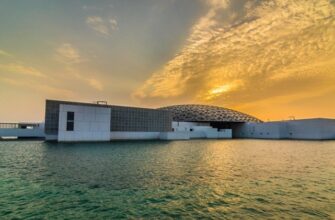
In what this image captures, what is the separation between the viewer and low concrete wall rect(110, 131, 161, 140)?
7351cm

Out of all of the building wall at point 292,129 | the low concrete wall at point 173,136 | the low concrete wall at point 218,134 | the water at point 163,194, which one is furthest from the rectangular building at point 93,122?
the building wall at point 292,129

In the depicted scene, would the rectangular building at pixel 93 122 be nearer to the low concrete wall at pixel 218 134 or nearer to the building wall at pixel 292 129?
the low concrete wall at pixel 218 134

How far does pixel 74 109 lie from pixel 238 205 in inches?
2242

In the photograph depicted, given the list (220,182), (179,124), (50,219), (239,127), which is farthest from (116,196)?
(239,127)

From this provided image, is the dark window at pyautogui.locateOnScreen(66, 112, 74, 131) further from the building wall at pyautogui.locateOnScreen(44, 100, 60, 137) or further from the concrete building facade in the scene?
the building wall at pyautogui.locateOnScreen(44, 100, 60, 137)

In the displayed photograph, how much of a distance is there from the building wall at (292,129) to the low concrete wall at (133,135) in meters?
50.0

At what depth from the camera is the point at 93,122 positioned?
6350 centimetres

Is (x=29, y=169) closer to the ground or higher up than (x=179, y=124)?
closer to the ground

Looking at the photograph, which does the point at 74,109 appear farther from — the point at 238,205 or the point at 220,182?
the point at 238,205

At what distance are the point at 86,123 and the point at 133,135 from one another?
1895cm

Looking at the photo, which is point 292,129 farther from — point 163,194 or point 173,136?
point 163,194

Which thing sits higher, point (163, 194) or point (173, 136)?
point (173, 136)

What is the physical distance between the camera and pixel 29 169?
20281mm

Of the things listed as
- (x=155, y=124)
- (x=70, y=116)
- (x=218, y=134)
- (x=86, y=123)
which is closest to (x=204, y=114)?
(x=218, y=134)
